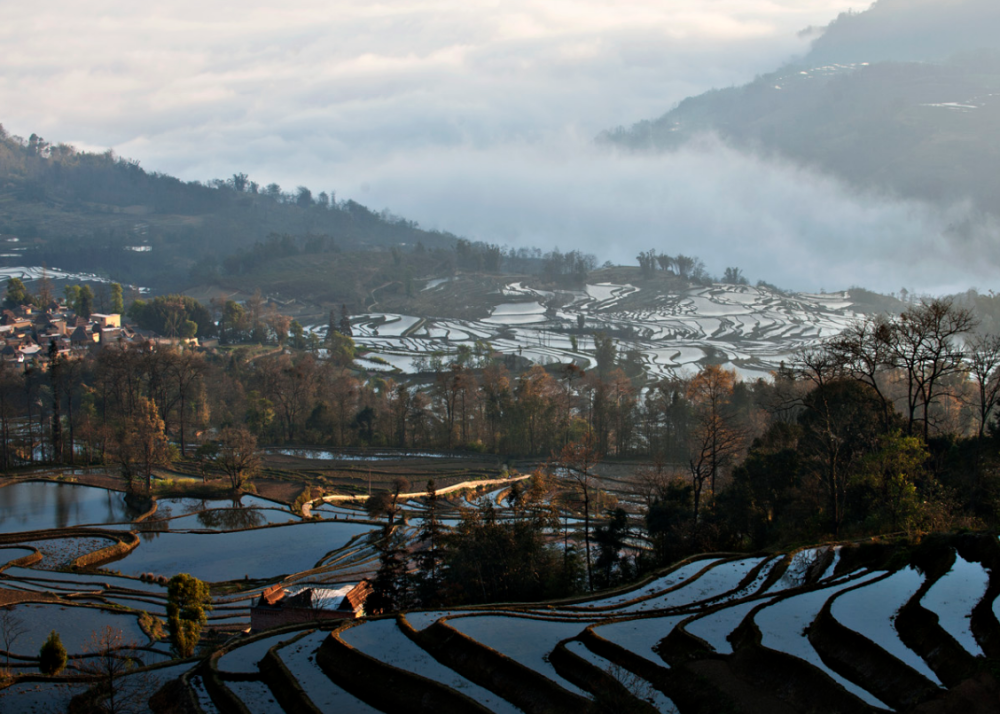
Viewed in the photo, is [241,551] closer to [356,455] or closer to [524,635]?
[524,635]

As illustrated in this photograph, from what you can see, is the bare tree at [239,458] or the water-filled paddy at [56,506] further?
the bare tree at [239,458]

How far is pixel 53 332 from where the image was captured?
94188mm

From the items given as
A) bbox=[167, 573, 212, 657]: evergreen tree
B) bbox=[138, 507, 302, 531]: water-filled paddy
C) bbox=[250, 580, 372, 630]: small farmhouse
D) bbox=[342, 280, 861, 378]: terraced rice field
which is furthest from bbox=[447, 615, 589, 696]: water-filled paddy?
bbox=[342, 280, 861, 378]: terraced rice field

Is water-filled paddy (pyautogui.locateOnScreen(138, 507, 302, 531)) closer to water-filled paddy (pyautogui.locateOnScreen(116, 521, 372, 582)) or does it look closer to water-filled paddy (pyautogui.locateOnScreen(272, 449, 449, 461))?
water-filled paddy (pyautogui.locateOnScreen(116, 521, 372, 582))

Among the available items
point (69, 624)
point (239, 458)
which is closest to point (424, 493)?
point (239, 458)

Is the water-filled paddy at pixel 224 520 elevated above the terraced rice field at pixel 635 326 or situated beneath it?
situated beneath

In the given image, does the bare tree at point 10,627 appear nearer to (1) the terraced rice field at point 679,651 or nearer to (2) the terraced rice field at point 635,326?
(1) the terraced rice field at point 679,651

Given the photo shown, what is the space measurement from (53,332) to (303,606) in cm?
9011

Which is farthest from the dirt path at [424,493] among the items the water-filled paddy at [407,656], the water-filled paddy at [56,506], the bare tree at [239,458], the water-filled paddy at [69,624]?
the water-filled paddy at [407,656]

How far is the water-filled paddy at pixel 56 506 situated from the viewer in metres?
35.3

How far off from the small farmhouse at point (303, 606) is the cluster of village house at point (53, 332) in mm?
67369

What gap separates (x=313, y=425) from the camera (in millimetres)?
60031

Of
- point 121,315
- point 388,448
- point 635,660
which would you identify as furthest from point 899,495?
point 121,315

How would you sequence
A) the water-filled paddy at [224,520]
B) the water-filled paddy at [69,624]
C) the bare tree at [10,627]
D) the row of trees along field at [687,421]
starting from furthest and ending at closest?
the water-filled paddy at [224,520]
the row of trees along field at [687,421]
the water-filled paddy at [69,624]
the bare tree at [10,627]
